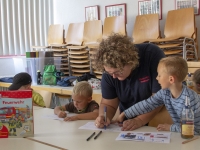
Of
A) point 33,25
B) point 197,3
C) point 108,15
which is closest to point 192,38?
point 197,3

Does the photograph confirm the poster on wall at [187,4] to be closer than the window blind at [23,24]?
Yes

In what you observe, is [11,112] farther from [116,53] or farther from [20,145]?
[116,53]

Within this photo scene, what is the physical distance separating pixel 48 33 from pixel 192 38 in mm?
2917

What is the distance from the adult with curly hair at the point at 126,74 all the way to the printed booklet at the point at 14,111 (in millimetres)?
454

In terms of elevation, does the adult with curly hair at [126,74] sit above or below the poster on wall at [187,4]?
below

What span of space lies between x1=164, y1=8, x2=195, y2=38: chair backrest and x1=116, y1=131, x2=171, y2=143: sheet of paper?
2.75 m

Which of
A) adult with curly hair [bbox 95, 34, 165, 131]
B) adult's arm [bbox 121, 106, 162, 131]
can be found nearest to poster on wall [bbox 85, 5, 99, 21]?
adult with curly hair [bbox 95, 34, 165, 131]

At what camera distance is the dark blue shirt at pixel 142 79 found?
6.38 feet

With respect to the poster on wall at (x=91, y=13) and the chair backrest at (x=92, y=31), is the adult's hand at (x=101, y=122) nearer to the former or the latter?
the chair backrest at (x=92, y=31)

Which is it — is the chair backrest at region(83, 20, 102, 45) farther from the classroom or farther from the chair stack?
the chair stack

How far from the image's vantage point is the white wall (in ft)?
15.1

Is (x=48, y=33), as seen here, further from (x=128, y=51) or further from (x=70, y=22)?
(x=128, y=51)

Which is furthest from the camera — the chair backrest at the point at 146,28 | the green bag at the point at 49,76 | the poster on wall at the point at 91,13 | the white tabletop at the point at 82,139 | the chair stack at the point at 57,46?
the poster on wall at the point at 91,13

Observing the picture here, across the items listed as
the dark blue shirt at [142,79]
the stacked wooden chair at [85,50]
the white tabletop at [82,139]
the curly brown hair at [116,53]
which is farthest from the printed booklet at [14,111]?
the stacked wooden chair at [85,50]
